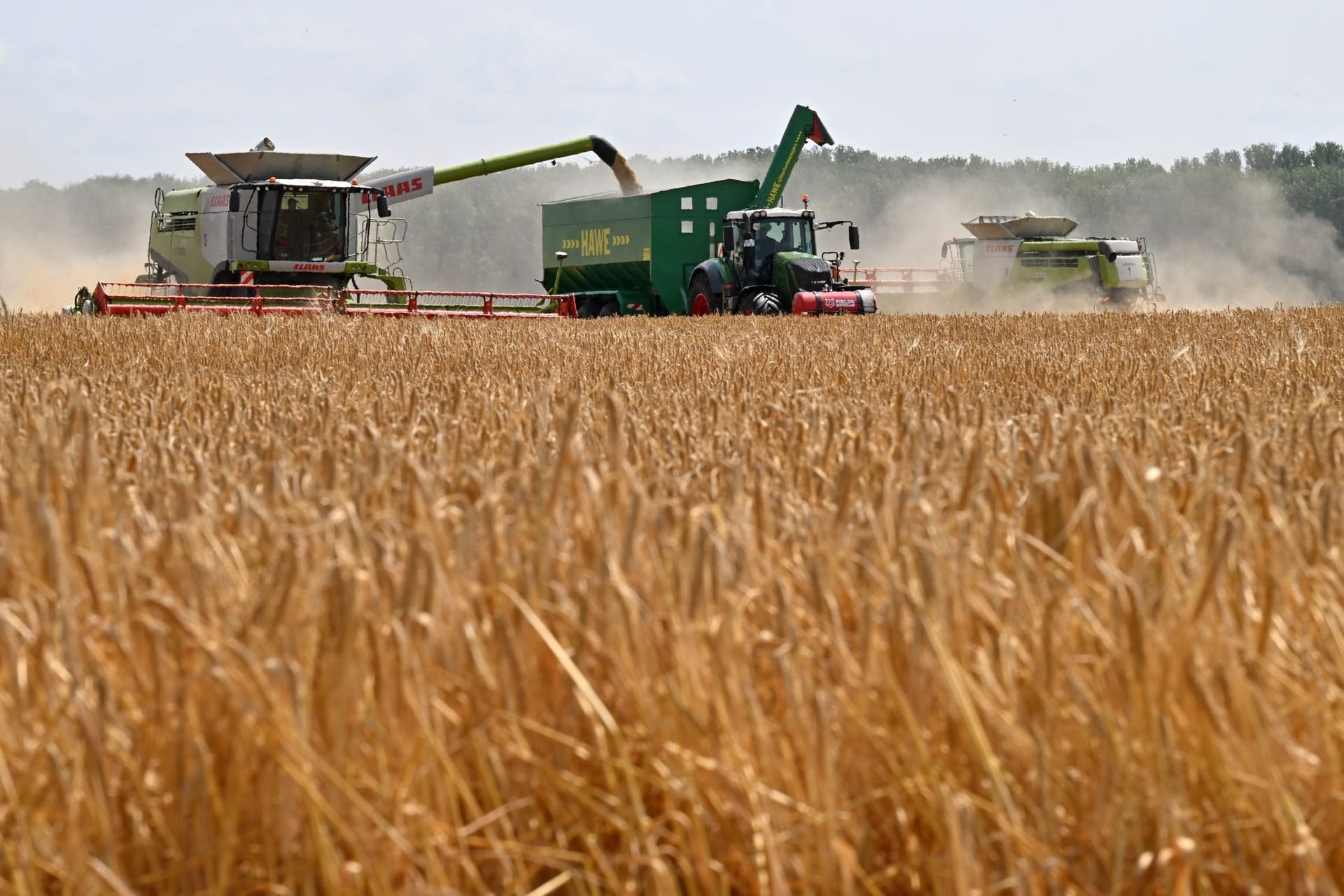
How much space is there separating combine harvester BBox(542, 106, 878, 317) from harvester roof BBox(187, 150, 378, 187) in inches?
206

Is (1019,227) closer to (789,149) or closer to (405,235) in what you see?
(789,149)

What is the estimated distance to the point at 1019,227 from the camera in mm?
32062

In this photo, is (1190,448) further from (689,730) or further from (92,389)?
(92,389)

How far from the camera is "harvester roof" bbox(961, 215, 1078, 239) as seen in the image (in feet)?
104

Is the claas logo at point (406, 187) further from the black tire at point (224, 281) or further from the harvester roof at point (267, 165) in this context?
the black tire at point (224, 281)

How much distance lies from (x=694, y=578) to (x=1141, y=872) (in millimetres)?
485

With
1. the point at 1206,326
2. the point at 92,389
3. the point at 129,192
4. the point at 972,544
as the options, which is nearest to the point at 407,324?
the point at 1206,326

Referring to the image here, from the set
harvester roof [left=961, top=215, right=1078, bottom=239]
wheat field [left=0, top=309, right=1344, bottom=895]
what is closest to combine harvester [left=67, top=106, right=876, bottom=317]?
harvester roof [left=961, top=215, right=1078, bottom=239]

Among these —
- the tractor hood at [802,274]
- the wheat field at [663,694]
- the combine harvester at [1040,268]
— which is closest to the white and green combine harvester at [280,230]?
the tractor hood at [802,274]

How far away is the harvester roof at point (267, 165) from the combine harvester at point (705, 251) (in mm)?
5227

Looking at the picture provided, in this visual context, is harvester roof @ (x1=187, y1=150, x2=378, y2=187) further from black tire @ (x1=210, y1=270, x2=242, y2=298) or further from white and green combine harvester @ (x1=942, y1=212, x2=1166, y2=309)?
white and green combine harvester @ (x1=942, y1=212, x2=1166, y2=309)

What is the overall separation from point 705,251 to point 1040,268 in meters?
9.31

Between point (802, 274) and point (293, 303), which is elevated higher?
point (802, 274)

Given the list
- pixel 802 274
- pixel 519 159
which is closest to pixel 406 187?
pixel 519 159
